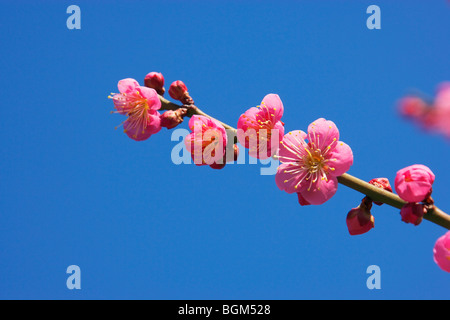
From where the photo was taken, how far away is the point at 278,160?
1677 mm

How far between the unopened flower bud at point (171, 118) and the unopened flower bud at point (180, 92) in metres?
0.10

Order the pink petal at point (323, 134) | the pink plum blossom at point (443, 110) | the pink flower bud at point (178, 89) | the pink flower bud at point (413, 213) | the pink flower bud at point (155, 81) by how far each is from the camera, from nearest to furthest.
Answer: the pink plum blossom at point (443, 110) < the pink flower bud at point (413, 213) < the pink petal at point (323, 134) < the pink flower bud at point (178, 89) < the pink flower bud at point (155, 81)

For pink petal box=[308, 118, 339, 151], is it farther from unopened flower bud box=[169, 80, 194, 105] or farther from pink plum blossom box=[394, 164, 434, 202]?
unopened flower bud box=[169, 80, 194, 105]

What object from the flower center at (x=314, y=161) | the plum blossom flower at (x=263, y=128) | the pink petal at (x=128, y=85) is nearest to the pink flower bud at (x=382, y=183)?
the flower center at (x=314, y=161)

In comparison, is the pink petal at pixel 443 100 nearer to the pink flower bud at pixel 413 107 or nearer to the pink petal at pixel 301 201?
the pink flower bud at pixel 413 107

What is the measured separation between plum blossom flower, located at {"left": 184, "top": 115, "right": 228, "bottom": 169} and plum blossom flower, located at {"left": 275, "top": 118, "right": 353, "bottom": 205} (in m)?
0.22

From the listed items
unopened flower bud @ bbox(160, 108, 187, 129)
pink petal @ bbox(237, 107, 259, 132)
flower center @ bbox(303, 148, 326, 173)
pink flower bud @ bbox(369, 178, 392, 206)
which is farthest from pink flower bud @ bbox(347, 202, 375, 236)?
unopened flower bud @ bbox(160, 108, 187, 129)

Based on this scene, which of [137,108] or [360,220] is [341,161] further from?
[137,108]

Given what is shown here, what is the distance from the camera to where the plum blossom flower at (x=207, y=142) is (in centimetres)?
165

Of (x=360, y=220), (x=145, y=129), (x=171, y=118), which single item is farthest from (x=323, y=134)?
(x=145, y=129)

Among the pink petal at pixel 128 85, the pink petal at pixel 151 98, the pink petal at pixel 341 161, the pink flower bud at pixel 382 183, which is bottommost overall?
the pink flower bud at pixel 382 183

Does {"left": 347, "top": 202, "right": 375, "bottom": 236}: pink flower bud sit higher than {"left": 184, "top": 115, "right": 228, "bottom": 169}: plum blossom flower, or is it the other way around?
{"left": 184, "top": 115, "right": 228, "bottom": 169}: plum blossom flower

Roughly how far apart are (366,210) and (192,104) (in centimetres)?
84

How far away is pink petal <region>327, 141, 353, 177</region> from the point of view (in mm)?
1596
